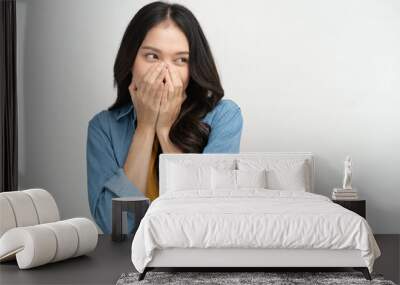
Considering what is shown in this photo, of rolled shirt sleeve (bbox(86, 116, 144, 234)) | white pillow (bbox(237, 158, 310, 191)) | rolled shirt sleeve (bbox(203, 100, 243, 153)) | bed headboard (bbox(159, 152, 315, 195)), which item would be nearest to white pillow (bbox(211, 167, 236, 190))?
white pillow (bbox(237, 158, 310, 191))

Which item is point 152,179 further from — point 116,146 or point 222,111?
point 222,111

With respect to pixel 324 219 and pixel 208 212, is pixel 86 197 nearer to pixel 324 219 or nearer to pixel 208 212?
pixel 208 212

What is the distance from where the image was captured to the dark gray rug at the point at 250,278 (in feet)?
15.8

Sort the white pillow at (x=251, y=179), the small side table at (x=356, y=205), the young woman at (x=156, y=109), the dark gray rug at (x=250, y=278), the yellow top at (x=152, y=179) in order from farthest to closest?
the yellow top at (x=152, y=179) < the young woman at (x=156, y=109) < the small side table at (x=356, y=205) < the white pillow at (x=251, y=179) < the dark gray rug at (x=250, y=278)

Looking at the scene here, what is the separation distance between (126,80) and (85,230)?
77.8 inches

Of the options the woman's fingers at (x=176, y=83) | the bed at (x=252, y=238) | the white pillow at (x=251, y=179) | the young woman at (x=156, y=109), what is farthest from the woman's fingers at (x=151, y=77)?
the bed at (x=252, y=238)

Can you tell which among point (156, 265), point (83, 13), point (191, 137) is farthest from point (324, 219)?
point (83, 13)

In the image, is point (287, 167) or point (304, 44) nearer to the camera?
point (287, 167)

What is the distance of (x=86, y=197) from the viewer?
7.21 metres

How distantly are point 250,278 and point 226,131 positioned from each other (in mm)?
2468

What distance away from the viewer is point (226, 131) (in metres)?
7.10

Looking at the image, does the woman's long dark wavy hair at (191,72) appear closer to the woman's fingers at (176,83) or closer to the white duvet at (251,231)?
the woman's fingers at (176,83)

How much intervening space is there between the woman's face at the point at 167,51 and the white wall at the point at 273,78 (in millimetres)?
339

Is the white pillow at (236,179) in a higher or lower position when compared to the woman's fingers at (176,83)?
lower
